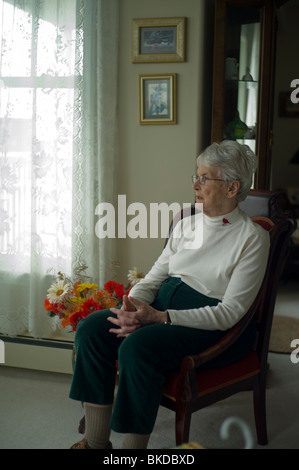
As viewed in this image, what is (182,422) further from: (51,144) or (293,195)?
(293,195)

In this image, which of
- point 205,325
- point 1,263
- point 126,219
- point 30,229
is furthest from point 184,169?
point 205,325

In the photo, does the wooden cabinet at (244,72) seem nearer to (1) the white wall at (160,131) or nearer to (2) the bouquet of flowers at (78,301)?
(1) the white wall at (160,131)

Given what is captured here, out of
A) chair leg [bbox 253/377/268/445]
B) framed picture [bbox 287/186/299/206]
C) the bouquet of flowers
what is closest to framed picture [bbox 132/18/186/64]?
the bouquet of flowers

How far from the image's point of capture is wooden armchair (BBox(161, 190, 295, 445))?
1652 mm

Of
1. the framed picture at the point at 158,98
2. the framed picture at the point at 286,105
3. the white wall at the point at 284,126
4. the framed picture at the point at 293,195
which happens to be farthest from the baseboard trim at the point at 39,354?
the framed picture at the point at 286,105

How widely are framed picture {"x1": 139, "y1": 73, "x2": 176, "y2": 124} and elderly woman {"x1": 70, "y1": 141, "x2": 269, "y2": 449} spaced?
3.08 feet

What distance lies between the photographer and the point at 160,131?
9.20ft

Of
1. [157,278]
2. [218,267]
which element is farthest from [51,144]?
[218,267]

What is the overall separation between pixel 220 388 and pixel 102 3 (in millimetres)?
1935

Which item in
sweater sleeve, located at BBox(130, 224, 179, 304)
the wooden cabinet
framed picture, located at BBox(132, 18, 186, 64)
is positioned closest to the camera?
Result: sweater sleeve, located at BBox(130, 224, 179, 304)

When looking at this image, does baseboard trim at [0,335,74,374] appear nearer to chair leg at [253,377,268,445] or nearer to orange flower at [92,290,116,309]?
orange flower at [92,290,116,309]

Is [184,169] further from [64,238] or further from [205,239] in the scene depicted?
[205,239]

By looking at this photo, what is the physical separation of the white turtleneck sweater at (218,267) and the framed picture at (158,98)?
0.95 metres

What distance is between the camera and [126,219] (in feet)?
9.39
